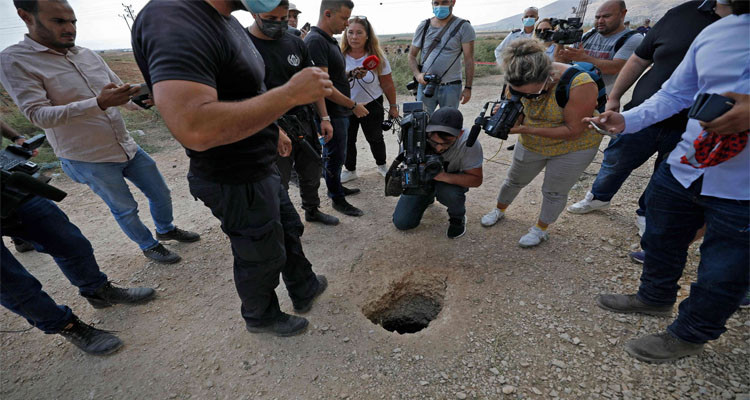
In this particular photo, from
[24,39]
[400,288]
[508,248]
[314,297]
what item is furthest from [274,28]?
[508,248]

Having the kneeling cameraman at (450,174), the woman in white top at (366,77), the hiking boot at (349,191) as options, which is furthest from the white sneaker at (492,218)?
the hiking boot at (349,191)

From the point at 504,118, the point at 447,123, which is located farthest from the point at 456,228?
the point at 504,118

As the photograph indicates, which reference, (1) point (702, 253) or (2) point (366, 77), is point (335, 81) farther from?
(1) point (702, 253)

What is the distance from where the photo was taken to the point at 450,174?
2969 mm

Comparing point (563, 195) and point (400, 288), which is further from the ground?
point (563, 195)

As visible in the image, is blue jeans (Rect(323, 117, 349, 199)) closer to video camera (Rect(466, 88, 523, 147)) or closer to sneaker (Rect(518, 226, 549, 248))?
video camera (Rect(466, 88, 523, 147))

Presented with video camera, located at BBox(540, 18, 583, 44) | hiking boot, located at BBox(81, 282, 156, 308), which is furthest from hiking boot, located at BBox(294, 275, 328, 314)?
video camera, located at BBox(540, 18, 583, 44)

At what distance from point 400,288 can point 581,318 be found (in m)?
1.36

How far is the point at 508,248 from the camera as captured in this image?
297cm

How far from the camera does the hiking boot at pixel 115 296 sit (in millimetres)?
2478

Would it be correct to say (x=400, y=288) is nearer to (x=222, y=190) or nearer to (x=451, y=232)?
(x=451, y=232)

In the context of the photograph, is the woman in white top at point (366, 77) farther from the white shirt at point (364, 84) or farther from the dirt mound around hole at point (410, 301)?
the dirt mound around hole at point (410, 301)

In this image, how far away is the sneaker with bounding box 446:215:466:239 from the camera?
3209 millimetres

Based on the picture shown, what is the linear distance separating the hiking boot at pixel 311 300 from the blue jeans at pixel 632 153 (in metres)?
2.84
